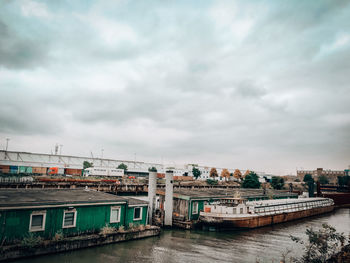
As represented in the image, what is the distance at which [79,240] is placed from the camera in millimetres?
18641

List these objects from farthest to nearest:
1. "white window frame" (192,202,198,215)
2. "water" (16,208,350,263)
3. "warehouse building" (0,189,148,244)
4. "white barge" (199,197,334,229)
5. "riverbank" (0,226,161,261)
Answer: "white window frame" (192,202,198,215) < "white barge" (199,197,334,229) < "water" (16,208,350,263) < "warehouse building" (0,189,148,244) < "riverbank" (0,226,161,261)

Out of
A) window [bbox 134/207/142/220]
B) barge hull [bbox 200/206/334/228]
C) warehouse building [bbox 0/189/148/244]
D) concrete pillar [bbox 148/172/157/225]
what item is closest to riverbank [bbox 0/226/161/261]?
warehouse building [bbox 0/189/148/244]

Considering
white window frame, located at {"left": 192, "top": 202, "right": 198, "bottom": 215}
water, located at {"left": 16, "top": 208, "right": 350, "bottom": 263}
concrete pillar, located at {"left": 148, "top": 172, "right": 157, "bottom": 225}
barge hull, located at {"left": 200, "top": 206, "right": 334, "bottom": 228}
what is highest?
concrete pillar, located at {"left": 148, "top": 172, "right": 157, "bottom": 225}

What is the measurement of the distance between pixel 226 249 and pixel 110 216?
10.3 meters

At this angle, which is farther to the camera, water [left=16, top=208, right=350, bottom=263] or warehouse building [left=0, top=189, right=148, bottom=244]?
water [left=16, top=208, right=350, bottom=263]

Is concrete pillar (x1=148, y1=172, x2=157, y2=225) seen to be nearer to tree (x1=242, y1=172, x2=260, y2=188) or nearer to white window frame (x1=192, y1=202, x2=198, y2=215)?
white window frame (x1=192, y1=202, x2=198, y2=215)

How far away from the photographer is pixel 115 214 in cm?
2225

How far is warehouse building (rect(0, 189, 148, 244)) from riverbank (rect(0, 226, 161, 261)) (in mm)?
781

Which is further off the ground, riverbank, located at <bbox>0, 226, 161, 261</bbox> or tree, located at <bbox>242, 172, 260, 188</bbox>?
tree, located at <bbox>242, 172, 260, 188</bbox>

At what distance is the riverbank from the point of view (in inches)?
613

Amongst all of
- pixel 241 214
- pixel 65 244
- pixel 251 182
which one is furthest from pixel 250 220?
pixel 251 182

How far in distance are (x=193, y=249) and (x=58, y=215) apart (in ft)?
36.1

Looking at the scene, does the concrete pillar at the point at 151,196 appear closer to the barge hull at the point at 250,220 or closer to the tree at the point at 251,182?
the barge hull at the point at 250,220

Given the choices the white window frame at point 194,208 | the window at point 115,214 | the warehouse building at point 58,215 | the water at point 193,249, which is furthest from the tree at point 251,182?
the window at point 115,214
